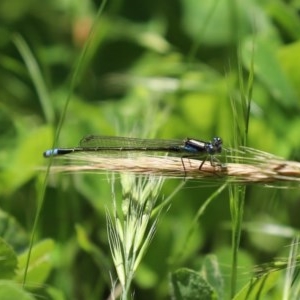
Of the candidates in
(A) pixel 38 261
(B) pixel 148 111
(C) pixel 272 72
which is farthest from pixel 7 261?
(C) pixel 272 72

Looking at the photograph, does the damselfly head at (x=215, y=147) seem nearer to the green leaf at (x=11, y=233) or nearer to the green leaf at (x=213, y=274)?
the green leaf at (x=213, y=274)

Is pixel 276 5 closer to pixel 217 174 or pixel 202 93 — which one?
pixel 202 93

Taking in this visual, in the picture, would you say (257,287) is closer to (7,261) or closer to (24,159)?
(7,261)

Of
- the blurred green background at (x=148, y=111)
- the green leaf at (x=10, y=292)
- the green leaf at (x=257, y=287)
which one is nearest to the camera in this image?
the green leaf at (x=10, y=292)

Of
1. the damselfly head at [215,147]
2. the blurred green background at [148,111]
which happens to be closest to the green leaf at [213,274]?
the blurred green background at [148,111]

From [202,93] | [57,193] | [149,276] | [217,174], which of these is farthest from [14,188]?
[217,174]

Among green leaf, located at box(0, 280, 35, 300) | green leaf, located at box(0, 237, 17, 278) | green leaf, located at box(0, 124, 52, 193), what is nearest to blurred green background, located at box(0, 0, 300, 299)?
green leaf, located at box(0, 124, 52, 193)
